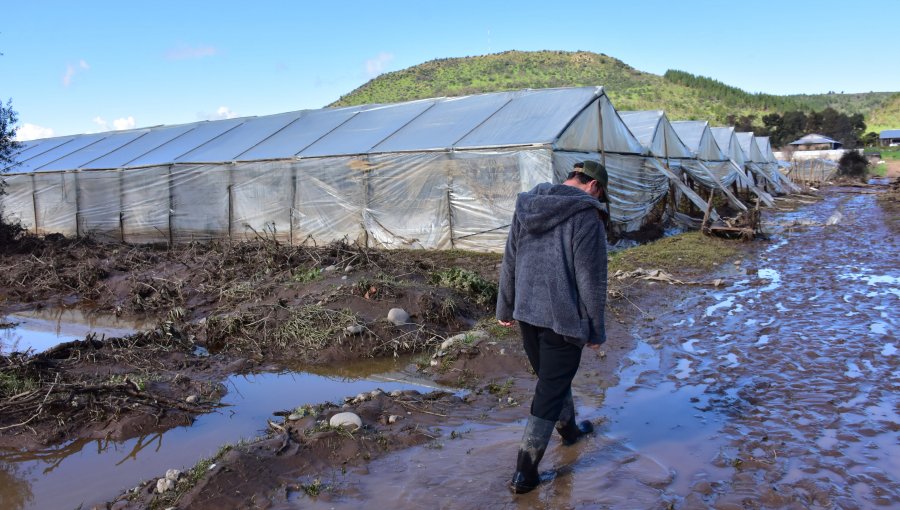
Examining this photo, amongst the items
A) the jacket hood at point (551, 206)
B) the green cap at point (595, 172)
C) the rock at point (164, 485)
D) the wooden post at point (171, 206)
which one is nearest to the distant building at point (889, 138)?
the wooden post at point (171, 206)

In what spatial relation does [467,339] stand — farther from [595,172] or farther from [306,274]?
[306,274]

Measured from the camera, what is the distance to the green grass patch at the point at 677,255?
10531 mm

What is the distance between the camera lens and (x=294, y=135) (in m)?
16.4

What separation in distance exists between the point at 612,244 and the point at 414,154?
456 cm

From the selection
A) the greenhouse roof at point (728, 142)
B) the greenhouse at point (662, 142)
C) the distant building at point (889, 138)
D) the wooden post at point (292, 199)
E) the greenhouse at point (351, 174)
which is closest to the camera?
the greenhouse at point (351, 174)

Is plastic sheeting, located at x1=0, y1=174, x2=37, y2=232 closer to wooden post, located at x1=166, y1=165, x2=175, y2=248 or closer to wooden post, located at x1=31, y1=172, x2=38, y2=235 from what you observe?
wooden post, located at x1=31, y1=172, x2=38, y2=235

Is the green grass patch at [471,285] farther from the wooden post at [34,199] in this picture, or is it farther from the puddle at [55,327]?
the wooden post at [34,199]

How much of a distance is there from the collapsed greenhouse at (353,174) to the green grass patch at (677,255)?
1667 millimetres

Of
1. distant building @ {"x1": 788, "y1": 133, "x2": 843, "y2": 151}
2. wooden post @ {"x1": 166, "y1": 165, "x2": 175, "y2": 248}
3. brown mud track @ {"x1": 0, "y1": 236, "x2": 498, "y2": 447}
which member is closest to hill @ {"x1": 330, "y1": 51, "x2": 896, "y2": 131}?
distant building @ {"x1": 788, "y1": 133, "x2": 843, "y2": 151}

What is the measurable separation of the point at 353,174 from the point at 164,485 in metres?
11.2

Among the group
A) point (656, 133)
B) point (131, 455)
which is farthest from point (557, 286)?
point (656, 133)

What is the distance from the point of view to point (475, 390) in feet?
17.1

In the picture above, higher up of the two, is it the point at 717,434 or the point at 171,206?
the point at 171,206

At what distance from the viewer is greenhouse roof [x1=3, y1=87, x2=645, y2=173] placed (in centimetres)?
1316
